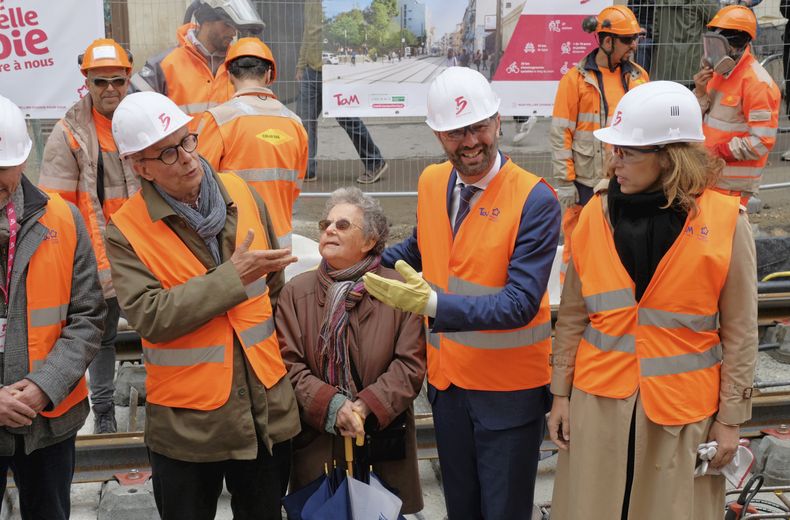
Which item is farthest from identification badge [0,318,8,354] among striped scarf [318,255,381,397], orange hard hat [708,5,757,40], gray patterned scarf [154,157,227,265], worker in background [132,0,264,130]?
orange hard hat [708,5,757,40]

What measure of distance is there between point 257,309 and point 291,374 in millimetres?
399

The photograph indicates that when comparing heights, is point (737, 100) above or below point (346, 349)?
above

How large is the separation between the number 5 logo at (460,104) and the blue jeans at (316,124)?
529 centimetres

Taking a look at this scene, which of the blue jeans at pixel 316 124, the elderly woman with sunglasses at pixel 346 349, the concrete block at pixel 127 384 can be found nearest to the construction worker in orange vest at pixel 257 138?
the elderly woman with sunglasses at pixel 346 349

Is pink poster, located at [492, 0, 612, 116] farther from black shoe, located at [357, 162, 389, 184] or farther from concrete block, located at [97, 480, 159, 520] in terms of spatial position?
concrete block, located at [97, 480, 159, 520]

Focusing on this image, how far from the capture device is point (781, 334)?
724 cm

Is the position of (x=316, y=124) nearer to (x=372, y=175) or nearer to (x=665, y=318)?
(x=372, y=175)

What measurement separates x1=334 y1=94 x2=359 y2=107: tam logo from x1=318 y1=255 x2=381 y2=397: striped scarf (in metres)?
5.16

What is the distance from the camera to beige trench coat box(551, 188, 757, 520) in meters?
3.48

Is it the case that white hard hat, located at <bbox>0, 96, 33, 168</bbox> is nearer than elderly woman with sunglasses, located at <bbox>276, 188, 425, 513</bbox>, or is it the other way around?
white hard hat, located at <bbox>0, 96, 33, 168</bbox>

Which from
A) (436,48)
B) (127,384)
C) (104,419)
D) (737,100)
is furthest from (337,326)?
(436,48)

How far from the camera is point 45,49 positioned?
809 centimetres

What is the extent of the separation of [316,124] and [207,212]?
18.4 feet

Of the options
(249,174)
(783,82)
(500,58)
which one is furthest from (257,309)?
(783,82)
